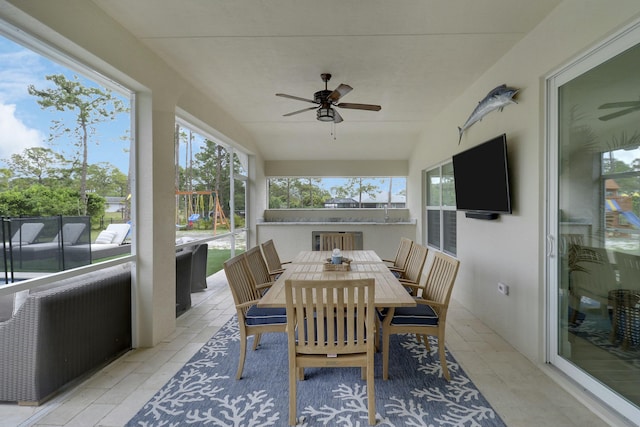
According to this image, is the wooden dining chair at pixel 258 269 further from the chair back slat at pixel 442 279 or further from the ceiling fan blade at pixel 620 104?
the ceiling fan blade at pixel 620 104

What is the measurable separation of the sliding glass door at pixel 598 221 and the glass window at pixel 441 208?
6.63 feet

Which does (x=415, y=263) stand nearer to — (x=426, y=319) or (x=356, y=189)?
(x=426, y=319)

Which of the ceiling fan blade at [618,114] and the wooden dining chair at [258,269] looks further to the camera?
the wooden dining chair at [258,269]

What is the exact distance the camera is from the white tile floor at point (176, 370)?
1.83 meters

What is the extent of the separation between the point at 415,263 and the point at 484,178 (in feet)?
3.73

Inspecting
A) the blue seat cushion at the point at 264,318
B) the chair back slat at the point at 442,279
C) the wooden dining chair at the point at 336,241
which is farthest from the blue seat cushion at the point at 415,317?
the wooden dining chair at the point at 336,241

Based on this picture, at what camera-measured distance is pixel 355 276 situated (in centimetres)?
263

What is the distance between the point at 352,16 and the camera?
2225 millimetres

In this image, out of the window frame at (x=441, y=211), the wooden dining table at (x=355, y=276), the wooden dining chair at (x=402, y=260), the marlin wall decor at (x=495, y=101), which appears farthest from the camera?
the window frame at (x=441, y=211)

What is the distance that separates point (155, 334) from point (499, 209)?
3543 millimetres

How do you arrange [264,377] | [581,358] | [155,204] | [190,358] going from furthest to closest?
[155,204]
[190,358]
[264,377]
[581,358]

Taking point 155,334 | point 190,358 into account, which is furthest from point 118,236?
point 190,358

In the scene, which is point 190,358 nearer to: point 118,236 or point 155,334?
point 155,334

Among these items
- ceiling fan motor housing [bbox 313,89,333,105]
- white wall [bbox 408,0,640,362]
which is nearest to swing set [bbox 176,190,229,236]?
ceiling fan motor housing [bbox 313,89,333,105]
